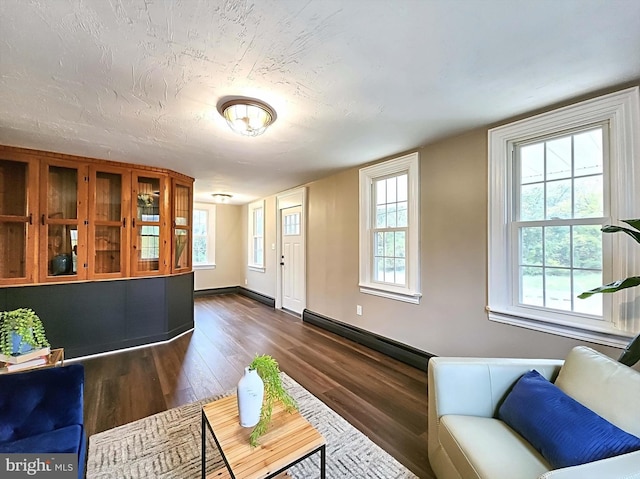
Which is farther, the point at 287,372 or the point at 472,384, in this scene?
the point at 287,372

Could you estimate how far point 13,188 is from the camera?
3.04m

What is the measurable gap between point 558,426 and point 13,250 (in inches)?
188

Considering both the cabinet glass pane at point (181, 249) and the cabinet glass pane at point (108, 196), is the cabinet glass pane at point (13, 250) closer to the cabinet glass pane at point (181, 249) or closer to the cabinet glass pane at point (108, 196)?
the cabinet glass pane at point (108, 196)

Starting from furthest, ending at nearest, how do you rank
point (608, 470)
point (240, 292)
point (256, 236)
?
point (240, 292), point (256, 236), point (608, 470)

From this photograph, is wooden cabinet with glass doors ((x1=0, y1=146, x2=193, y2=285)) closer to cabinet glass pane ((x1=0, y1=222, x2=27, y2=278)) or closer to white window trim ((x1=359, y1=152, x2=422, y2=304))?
cabinet glass pane ((x1=0, y1=222, x2=27, y2=278))

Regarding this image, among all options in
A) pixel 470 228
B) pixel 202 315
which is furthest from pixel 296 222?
pixel 470 228

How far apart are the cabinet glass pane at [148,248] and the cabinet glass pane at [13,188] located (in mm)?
1101

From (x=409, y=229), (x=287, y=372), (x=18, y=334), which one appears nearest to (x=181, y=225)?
(x=18, y=334)

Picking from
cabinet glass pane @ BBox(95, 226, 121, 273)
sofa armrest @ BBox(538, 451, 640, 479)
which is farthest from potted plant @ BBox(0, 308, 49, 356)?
sofa armrest @ BBox(538, 451, 640, 479)

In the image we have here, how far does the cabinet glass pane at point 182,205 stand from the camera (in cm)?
409

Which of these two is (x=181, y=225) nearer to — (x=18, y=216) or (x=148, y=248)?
(x=148, y=248)

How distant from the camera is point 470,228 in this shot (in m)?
2.57

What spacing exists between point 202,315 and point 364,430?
390 cm

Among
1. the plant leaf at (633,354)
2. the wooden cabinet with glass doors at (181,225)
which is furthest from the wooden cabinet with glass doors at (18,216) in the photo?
the plant leaf at (633,354)
